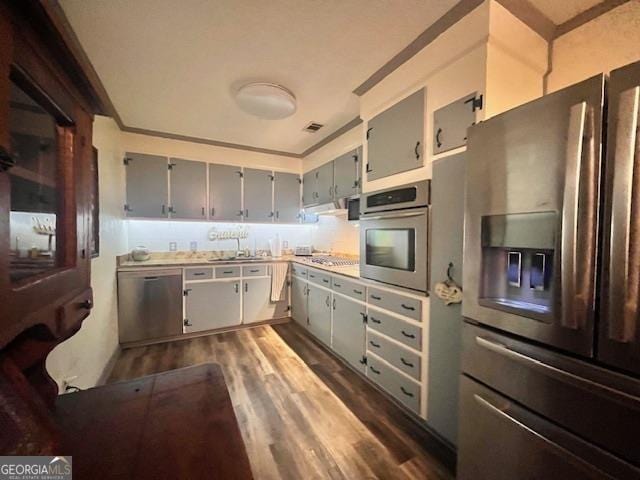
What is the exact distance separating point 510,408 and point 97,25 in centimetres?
284

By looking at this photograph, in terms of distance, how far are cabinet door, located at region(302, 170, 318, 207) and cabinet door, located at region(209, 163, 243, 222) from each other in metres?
0.96

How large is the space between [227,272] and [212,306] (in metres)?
0.45

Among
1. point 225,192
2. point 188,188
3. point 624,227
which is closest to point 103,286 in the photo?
point 188,188

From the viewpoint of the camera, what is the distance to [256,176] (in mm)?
3871

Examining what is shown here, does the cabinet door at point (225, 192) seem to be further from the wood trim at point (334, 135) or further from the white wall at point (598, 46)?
the white wall at point (598, 46)

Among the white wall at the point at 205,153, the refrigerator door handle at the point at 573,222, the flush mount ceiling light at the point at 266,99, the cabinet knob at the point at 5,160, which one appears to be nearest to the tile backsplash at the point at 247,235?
the white wall at the point at 205,153

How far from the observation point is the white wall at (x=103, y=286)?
168 centimetres

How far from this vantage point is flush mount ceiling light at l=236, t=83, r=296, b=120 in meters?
2.07

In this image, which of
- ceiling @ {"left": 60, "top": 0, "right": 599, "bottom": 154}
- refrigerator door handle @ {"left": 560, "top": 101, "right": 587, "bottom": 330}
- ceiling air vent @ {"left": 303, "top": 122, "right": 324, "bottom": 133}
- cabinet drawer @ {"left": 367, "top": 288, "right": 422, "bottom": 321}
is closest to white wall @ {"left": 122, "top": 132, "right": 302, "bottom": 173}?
ceiling @ {"left": 60, "top": 0, "right": 599, "bottom": 154}

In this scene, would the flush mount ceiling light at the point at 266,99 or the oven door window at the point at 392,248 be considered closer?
the oven door window at the point at 392,248

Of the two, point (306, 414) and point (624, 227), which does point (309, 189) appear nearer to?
point (306, 414)

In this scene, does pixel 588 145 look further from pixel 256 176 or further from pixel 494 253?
pixel 256 176

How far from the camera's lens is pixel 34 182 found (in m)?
0.66

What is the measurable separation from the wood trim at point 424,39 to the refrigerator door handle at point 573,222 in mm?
970
